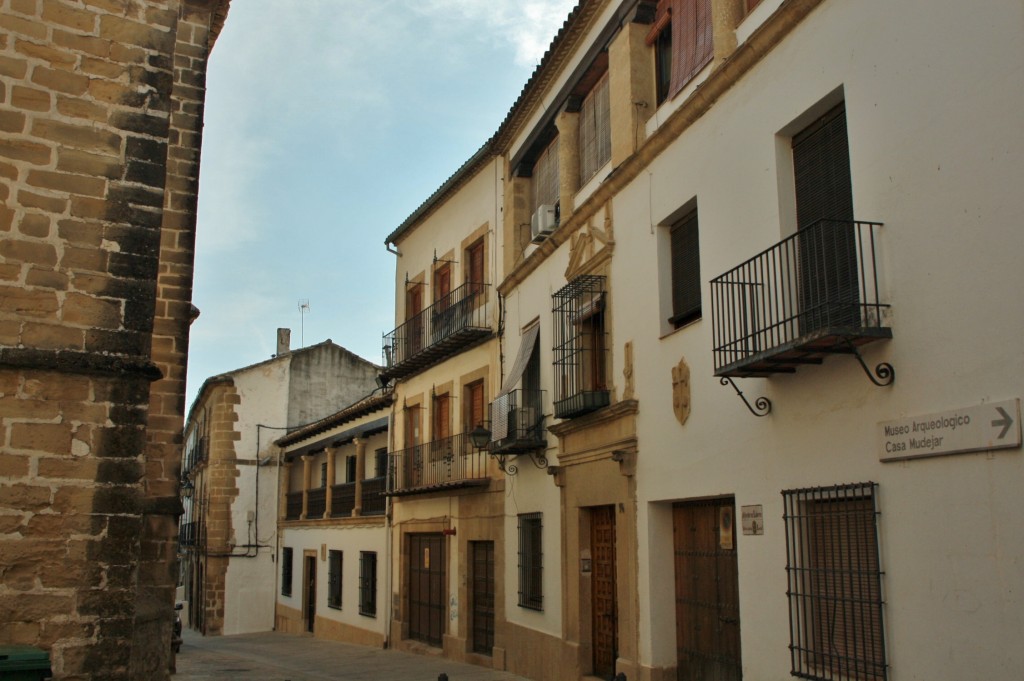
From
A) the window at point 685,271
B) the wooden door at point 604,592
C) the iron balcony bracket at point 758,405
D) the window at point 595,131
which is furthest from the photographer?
the window at point 595,131

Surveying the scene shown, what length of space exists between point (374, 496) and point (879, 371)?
16.9 meters

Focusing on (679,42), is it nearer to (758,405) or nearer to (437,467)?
(758,405)

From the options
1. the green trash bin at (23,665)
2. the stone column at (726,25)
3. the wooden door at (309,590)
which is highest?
the stone column at (726,25)

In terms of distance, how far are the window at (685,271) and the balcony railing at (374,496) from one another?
1210cm

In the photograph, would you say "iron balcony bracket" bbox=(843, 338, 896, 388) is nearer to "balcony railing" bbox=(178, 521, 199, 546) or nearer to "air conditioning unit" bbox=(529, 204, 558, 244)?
"air conditioning unit" bbox=(529, 204, 558, 244)

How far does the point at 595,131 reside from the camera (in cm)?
1318

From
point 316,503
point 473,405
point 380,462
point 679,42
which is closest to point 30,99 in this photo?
point 679,42

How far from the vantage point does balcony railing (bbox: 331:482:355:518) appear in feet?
79.6

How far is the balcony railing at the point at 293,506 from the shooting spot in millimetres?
28609

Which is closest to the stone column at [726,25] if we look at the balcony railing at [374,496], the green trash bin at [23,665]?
the green trash bin at [23,665]

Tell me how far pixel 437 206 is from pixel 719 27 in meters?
11.0

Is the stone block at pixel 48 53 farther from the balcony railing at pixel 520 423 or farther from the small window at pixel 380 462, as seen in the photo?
the small window at pixel 380 462

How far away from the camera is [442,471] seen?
18406 millimetres

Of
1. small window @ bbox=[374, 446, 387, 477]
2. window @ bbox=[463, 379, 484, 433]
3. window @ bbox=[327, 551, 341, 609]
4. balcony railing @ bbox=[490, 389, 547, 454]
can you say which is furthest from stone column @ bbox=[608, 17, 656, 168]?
window @ bbox=[327, 551, 341, 609]
